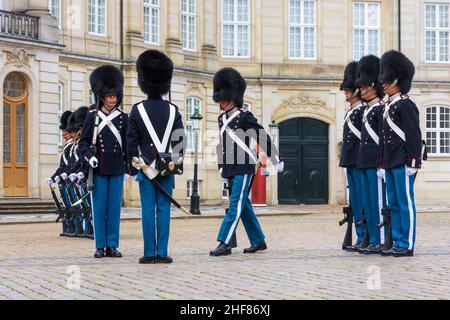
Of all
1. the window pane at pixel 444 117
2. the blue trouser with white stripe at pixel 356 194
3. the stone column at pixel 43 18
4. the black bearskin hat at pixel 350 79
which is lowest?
the blue trouser with white stripe at pixel 356 194

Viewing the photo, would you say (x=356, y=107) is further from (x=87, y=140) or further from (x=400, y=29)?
(x=400, y=29)

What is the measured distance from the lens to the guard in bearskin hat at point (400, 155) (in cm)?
1236

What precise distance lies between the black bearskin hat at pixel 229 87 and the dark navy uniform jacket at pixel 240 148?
0.72 feet

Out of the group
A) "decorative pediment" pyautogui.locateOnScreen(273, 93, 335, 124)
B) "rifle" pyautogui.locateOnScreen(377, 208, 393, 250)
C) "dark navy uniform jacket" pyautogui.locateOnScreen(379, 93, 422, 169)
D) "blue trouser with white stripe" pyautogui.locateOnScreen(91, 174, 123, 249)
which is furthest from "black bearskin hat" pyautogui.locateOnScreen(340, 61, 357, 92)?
"decorative pediment" pyautogui.locateOnScreen(273, 93, 335, 124)

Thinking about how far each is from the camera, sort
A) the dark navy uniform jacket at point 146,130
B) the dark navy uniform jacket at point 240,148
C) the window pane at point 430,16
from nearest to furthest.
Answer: the dark navy uniform jacket at point 146,130 < the dark navy uniform jacket at point 240,148 < the window pane at point 430,16

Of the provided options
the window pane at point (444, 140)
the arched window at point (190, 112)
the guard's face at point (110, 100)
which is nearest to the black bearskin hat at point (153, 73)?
the guard's face at point (110, 100)

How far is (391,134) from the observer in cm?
1249

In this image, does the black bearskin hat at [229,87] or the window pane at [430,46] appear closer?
the black bearskin hat at [229,87]

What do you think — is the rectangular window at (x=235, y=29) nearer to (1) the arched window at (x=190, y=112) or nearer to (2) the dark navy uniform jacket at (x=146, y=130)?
(1) the arched window at (x=190, y=112)

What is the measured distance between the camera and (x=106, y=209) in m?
12.7

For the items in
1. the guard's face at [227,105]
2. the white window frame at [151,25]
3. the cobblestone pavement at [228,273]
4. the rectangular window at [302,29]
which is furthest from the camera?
the rectangular window at [302,29]

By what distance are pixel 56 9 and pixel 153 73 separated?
19464 millimetres

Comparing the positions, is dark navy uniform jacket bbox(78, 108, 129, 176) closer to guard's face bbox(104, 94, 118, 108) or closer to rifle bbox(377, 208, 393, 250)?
guard's face bbox(104, 94, 118, 108)

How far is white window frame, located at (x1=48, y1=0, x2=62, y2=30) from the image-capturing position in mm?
30484
